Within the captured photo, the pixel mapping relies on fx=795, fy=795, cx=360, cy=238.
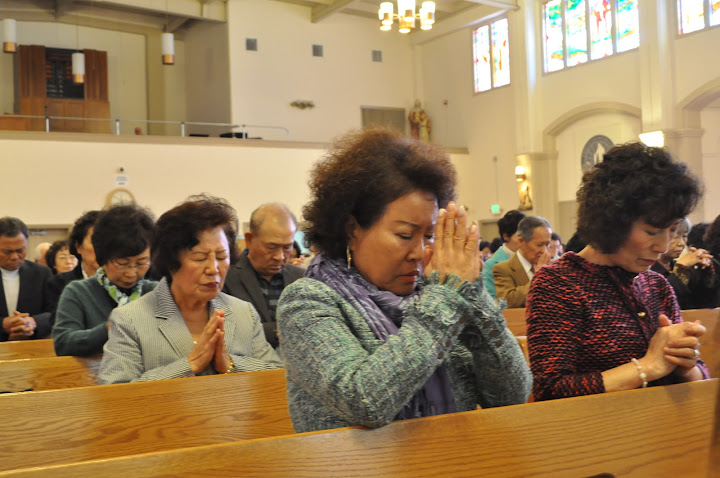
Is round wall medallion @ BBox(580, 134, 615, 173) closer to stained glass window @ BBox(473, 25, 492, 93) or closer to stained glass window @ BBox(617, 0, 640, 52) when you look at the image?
stained glass window @ BBox(617, 0, 640, 52)

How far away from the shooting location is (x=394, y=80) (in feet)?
63.6

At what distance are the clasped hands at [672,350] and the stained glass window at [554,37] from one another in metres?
15.2

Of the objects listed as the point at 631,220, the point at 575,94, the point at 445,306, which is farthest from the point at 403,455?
the point at 575,94

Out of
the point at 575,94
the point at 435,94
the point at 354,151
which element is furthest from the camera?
the point at 435,94

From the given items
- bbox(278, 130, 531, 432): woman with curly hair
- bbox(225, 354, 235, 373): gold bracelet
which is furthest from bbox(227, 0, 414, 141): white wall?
bbox(278, 130, 531, 432): woman with curly hair

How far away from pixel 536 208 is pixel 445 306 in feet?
51.1

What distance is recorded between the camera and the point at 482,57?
1809cm

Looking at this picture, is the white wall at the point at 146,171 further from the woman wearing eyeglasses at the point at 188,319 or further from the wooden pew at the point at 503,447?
the wooden pew at the point at 503,447

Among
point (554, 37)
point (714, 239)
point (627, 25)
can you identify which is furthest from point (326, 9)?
point (714, 239)

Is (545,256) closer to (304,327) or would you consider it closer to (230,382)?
(230,382)

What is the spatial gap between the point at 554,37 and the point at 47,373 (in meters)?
15.1

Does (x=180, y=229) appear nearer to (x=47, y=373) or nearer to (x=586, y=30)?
(x=47, y=373)

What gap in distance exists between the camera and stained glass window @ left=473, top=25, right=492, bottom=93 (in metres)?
18.0

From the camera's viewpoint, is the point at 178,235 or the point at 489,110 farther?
the point at 489,110
